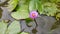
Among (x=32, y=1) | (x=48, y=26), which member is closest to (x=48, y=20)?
(x=48, y=26)

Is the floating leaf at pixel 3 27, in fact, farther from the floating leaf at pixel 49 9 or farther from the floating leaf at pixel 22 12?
the floating leaf at pixel 49 9

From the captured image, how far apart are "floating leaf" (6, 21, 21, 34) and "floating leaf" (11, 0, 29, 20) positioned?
0.14 feet

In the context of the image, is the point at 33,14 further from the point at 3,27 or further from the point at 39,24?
the point at 3,27

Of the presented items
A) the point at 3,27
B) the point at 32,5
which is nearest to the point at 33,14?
the point at 32,5

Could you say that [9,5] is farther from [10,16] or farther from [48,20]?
[48,20]

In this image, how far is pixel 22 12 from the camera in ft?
2.87

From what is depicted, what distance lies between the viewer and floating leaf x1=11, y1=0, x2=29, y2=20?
85cm

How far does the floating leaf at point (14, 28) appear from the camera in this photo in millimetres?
779

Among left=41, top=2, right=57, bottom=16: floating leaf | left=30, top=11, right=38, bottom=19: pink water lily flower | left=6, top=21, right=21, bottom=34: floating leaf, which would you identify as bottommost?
left=6, top=21, right=21, bottom=34: floating leaf

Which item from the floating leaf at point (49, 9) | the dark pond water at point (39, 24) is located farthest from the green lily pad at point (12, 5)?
the floating leaf at point (49, 9)

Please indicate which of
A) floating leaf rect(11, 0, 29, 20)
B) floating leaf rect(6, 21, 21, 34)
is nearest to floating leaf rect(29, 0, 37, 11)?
floating leaf rect(11, 0, 29, 20)

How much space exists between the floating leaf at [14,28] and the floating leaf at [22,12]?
4 cm

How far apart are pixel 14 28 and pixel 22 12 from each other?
0.43ft

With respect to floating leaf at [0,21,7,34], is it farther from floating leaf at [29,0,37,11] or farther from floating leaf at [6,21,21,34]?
floating leaf at [29,0,37,11]
